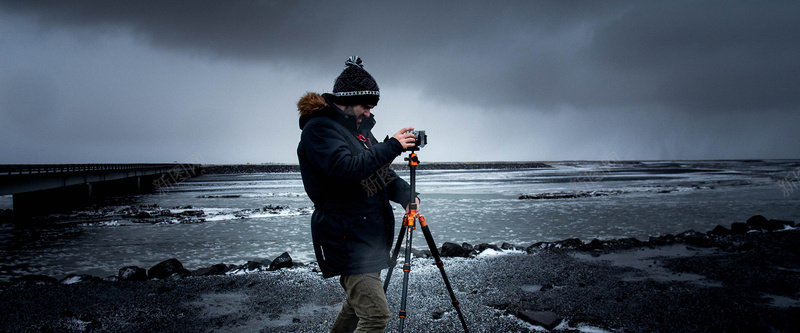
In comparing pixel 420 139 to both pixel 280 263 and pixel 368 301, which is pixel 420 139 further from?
pixel 280 263

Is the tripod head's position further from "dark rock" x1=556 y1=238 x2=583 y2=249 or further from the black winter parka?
"dark rock" x1=556 y1=238 x2=583 y2=249

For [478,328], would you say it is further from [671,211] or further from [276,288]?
[671,211]

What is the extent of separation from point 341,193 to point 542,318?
2.88 metres

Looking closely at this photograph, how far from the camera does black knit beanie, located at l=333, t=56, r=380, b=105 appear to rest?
7.77 feet

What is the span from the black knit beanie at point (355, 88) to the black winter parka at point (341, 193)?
84mm

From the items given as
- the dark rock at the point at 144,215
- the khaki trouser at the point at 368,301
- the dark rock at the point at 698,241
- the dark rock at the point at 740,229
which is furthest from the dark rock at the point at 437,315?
the dark rock at the point at 144,215

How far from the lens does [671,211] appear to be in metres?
14.5

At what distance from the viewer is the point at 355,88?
2.37m

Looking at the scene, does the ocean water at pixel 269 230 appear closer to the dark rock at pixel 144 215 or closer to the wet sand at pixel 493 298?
the dark rock at pixel 144 215

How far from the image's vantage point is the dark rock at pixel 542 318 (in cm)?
396

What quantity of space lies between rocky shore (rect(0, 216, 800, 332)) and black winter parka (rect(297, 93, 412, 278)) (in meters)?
2.02

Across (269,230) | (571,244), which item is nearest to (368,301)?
(571,244)

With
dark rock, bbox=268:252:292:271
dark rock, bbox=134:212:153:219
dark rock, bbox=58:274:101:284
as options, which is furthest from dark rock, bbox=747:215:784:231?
dark rock, bbox=134:212:153:219

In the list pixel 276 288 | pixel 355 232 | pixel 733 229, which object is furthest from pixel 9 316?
pixel 733 229
